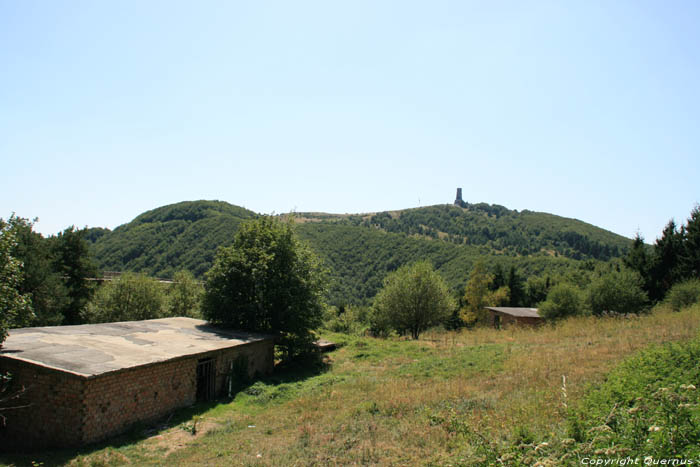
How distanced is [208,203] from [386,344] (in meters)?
137

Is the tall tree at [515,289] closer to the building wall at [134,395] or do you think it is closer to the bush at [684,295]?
the bush at [684,295]

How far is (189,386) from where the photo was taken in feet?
43.7

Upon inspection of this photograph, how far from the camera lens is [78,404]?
9656 millimetres

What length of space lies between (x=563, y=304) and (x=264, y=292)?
23.7m

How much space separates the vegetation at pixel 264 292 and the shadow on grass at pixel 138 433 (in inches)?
91.4

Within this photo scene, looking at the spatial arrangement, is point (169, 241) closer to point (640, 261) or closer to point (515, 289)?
point (515, 289)

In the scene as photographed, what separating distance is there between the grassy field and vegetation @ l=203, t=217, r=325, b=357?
295cm

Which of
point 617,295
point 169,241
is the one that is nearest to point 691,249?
point 617,295

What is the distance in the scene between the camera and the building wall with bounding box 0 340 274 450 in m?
9.70

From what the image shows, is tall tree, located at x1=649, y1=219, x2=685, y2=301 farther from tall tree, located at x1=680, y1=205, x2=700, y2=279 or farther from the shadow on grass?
the shadow on grass

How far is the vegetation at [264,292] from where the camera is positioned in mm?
19656
